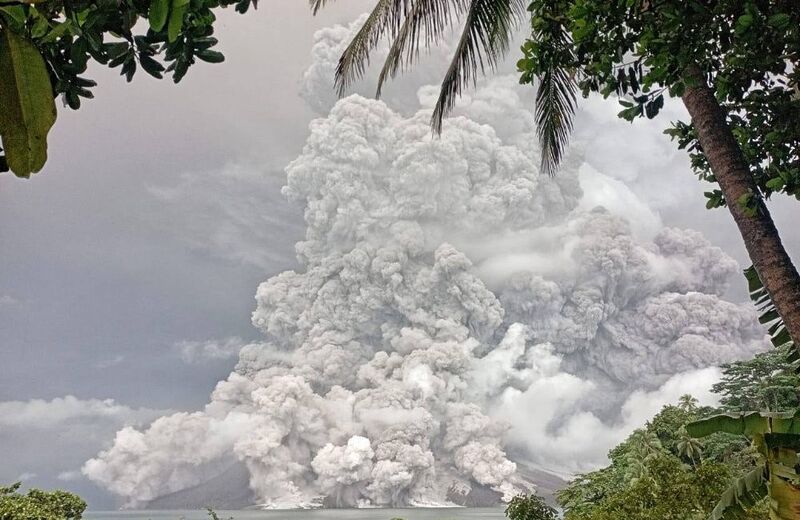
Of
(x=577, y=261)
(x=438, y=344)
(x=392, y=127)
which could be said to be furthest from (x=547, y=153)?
(x=577, y=261)

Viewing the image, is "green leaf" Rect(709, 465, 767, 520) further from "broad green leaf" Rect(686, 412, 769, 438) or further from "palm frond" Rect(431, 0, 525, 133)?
"palm frond" Rect(431, 0, 525, 133)

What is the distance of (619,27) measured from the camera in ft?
8.89

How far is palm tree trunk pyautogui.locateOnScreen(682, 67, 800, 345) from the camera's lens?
2.76m

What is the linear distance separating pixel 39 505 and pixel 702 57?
11.1 meters

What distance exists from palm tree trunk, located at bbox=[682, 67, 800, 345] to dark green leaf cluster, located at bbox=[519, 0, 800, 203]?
10 centimetres

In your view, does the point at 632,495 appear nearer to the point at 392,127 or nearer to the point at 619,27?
the point at 619,27

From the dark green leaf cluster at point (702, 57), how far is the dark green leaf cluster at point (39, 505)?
9.55m

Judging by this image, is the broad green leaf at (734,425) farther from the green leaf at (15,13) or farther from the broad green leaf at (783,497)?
the green leaf at (15,13)

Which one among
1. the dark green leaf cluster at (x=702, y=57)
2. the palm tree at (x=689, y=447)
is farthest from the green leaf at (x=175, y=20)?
the palm tree at (x=689, y=447)

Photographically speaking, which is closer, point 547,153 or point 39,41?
point 39,41

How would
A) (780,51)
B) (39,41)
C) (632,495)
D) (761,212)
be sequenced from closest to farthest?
(39,41), (780,51), (761,212), (632,495)

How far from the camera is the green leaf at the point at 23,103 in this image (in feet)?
2.04

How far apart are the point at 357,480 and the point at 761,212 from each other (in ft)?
274

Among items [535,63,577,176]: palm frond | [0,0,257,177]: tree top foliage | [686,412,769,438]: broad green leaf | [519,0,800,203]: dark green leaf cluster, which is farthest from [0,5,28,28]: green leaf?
[535,63,577,176]: palm frond
